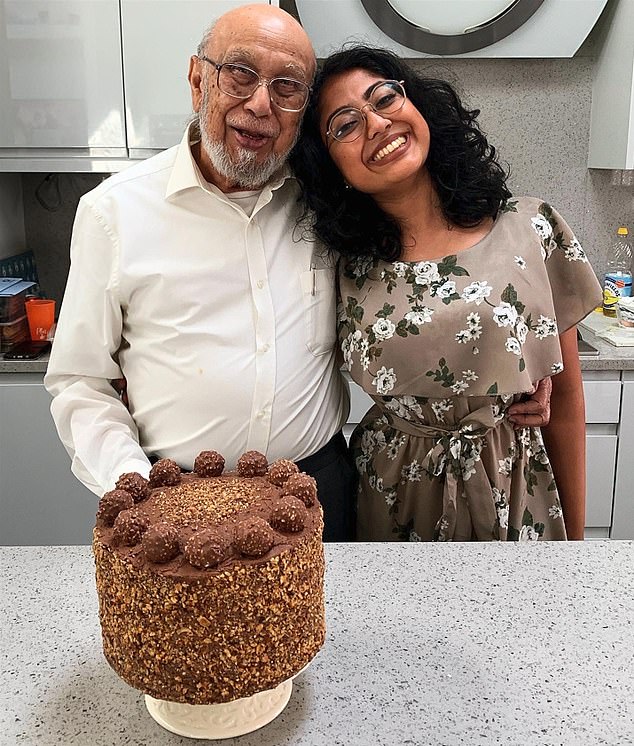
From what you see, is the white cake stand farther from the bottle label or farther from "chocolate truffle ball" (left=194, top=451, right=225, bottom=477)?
the bottle label

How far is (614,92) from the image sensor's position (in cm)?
252

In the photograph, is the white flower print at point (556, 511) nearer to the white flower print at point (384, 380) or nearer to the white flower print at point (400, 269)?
the white flower print at point (384, 380)

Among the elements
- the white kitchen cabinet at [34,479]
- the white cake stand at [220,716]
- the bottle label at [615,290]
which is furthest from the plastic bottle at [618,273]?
the white cake stand at [220,716]

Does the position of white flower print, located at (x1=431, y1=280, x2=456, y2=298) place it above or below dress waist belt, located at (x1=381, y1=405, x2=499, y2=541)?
above

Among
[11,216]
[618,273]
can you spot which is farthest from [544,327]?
[11,216]

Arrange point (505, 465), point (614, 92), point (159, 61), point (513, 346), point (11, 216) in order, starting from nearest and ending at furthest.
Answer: point (513, 346) < point (505, 465) < point (159, 61) < point (614, 92) < point (11, 216)

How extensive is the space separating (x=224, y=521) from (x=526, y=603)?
47cm

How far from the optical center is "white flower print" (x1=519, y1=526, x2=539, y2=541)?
4.99ft

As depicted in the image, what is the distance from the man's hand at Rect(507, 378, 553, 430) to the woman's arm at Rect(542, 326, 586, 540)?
0.36 ft

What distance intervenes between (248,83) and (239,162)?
121 mm

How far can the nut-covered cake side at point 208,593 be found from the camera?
0.73m

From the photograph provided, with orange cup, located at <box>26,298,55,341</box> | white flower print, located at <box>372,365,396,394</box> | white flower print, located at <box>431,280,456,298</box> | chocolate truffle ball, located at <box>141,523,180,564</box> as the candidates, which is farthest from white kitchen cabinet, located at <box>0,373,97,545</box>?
chocolate truffle ball, located at <box>141,523,180,564</box>

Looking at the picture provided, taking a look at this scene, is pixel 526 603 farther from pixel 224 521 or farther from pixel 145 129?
pixel 145 129

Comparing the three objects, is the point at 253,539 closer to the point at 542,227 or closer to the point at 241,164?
the point at 241,164
